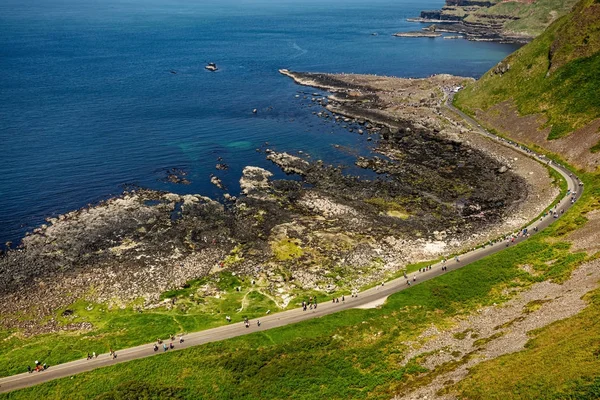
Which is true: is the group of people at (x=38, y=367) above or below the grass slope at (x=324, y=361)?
below

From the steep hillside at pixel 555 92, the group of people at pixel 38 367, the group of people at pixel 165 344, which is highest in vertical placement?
the steep hillside at pixel 555 92

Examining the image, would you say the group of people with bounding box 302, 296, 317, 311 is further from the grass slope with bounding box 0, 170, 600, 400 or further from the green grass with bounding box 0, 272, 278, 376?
the green grass with bounding box 0, 272, 278, 376

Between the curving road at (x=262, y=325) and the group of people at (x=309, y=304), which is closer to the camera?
the curving road at (x=262, y=325)

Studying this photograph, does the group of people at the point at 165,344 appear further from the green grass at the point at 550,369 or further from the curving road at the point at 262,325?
the green grass at the point at 550,369

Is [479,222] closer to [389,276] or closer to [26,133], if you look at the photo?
[389,276]

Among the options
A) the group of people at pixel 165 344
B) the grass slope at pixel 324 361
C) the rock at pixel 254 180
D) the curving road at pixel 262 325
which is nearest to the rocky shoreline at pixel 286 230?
the rock at pixel 254 180

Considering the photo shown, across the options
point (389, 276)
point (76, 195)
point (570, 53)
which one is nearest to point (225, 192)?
point (76, 195)
